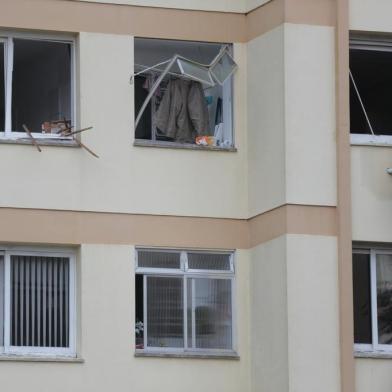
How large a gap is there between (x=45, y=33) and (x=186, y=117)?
2.51 meters

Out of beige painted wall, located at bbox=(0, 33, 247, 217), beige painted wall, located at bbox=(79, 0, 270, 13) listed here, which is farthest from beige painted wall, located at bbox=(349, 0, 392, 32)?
beige painted wall, located at bbox=(0, 33, 247, 217)

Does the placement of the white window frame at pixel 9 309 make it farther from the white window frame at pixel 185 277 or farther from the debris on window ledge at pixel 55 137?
the debris on window ledge at pixel 55 137

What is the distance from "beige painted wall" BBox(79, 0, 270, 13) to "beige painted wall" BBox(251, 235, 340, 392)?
380cm

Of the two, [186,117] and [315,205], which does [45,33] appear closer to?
[186,117]

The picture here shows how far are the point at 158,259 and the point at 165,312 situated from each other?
78cm

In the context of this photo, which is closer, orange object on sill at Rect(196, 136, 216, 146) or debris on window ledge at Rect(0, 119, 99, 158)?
debris on window ledge at Rect(0, 119, 99, 158)

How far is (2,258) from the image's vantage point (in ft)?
90.5

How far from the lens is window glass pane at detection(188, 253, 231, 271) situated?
1104 inches

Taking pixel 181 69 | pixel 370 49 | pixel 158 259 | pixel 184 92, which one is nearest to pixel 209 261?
pixel 158 259

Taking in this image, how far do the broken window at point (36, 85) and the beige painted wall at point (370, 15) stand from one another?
14.0 ft

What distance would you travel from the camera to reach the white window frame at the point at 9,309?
27.3 metres

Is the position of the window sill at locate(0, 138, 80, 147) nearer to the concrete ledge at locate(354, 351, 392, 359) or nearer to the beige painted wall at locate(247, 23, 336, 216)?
the beige painted wall at locate(247, 23, 336, 216)

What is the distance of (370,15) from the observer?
2827cm

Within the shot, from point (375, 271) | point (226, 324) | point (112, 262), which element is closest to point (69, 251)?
point (112, 262)
